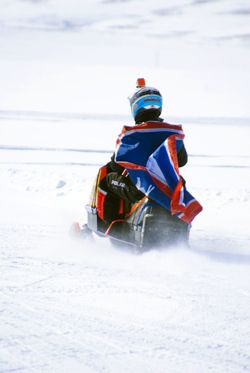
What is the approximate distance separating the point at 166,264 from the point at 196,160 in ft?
24.8

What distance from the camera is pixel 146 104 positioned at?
4879mm

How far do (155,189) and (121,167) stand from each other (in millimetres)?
489

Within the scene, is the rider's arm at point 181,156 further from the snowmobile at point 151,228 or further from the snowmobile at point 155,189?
the snowmobile at point 151,228

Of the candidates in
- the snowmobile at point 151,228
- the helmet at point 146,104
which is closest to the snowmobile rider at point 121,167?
the helmet at point 146,104

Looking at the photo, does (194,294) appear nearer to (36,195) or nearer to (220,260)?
(220,260)

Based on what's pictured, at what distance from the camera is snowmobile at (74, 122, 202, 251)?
14.7 feet

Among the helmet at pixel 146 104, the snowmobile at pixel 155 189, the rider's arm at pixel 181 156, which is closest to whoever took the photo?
the snowmobile at pixel 155 189

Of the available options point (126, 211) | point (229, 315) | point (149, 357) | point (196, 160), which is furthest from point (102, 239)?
point (196, 160)

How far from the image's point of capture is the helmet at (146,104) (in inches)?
192

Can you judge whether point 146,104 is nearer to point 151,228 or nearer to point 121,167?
point 121,167

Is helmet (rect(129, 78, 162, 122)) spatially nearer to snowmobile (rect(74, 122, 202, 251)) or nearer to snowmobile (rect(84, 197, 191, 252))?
snowmobile (rect(74, 122, 202, 251))

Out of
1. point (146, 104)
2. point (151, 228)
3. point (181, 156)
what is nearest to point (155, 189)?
point (151, 228)

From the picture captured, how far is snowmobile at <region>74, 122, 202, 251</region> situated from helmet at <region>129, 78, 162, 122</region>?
23 centimetres

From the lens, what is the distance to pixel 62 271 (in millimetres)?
4164
